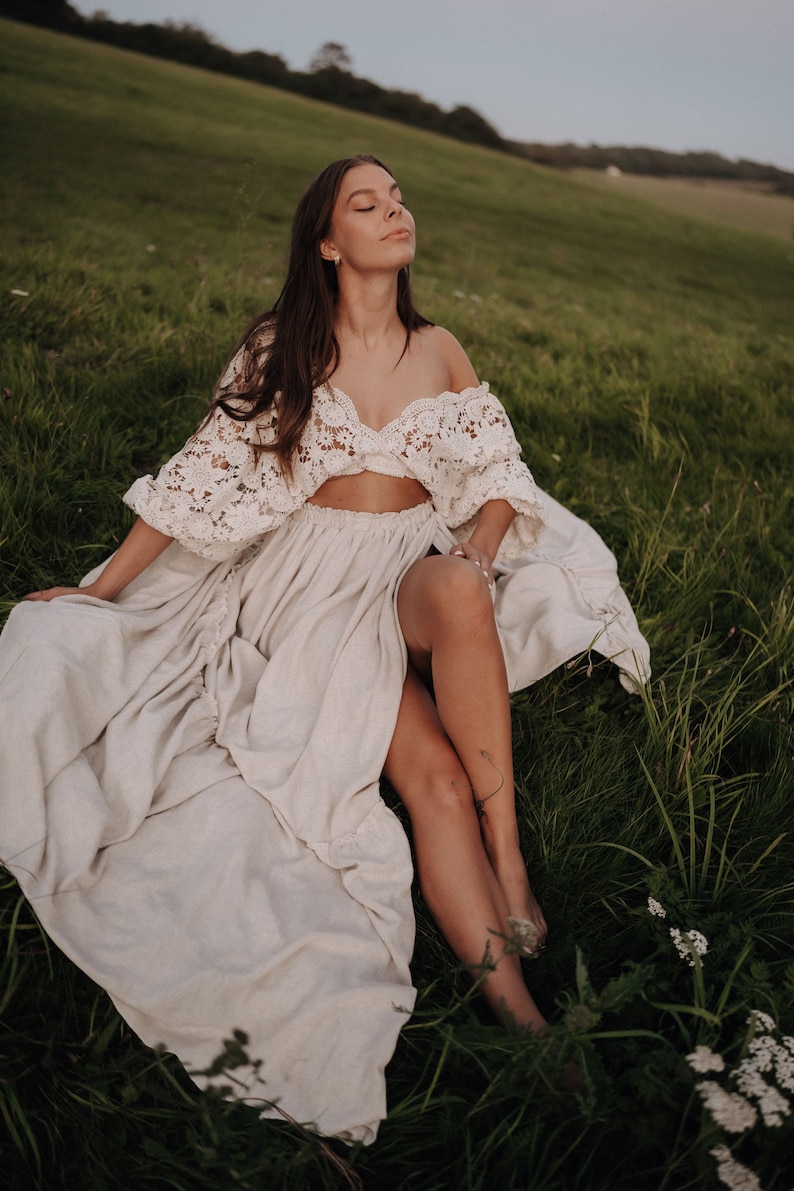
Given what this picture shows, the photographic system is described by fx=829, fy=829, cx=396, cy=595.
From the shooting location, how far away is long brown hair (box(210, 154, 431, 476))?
2.37 metres

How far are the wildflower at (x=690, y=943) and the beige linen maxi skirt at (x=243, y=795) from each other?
1.83 ft

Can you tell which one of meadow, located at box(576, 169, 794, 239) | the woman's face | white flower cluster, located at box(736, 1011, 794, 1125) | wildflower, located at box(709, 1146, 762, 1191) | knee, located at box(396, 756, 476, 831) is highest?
meadow, located at box(576, 169, 794, 239)

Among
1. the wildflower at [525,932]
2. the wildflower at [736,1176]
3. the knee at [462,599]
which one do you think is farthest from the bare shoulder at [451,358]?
the wildflower at [736,1176]

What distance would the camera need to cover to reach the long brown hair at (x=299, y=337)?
7.77ft

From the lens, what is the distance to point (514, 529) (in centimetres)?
266

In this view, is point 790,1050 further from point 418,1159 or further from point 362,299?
point 362,299

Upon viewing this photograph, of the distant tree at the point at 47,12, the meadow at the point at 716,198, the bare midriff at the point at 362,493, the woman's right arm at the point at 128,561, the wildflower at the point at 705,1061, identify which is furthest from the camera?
the meadow at the point at 716,198

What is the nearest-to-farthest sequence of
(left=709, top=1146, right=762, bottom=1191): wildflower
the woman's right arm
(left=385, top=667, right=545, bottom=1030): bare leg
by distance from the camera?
(left=709, top=1146, right=762, bottom=1191): wildflower, (left=385, top=667, right=545, bottom=1030): bare leg, the woman's right arm

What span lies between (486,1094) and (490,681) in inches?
35.4

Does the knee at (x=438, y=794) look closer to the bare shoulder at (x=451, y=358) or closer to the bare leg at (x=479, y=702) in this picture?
the bare leg at (x=479, y=702)

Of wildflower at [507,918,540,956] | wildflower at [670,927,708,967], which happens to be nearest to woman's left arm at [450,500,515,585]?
wildflower at [507,918,540,956]

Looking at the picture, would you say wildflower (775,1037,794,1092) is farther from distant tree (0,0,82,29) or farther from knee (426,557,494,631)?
distant tree (0,0,82,29)

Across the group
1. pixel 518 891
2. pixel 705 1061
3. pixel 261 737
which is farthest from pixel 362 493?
pixel 705 1061

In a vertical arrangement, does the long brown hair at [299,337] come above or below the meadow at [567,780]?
above
